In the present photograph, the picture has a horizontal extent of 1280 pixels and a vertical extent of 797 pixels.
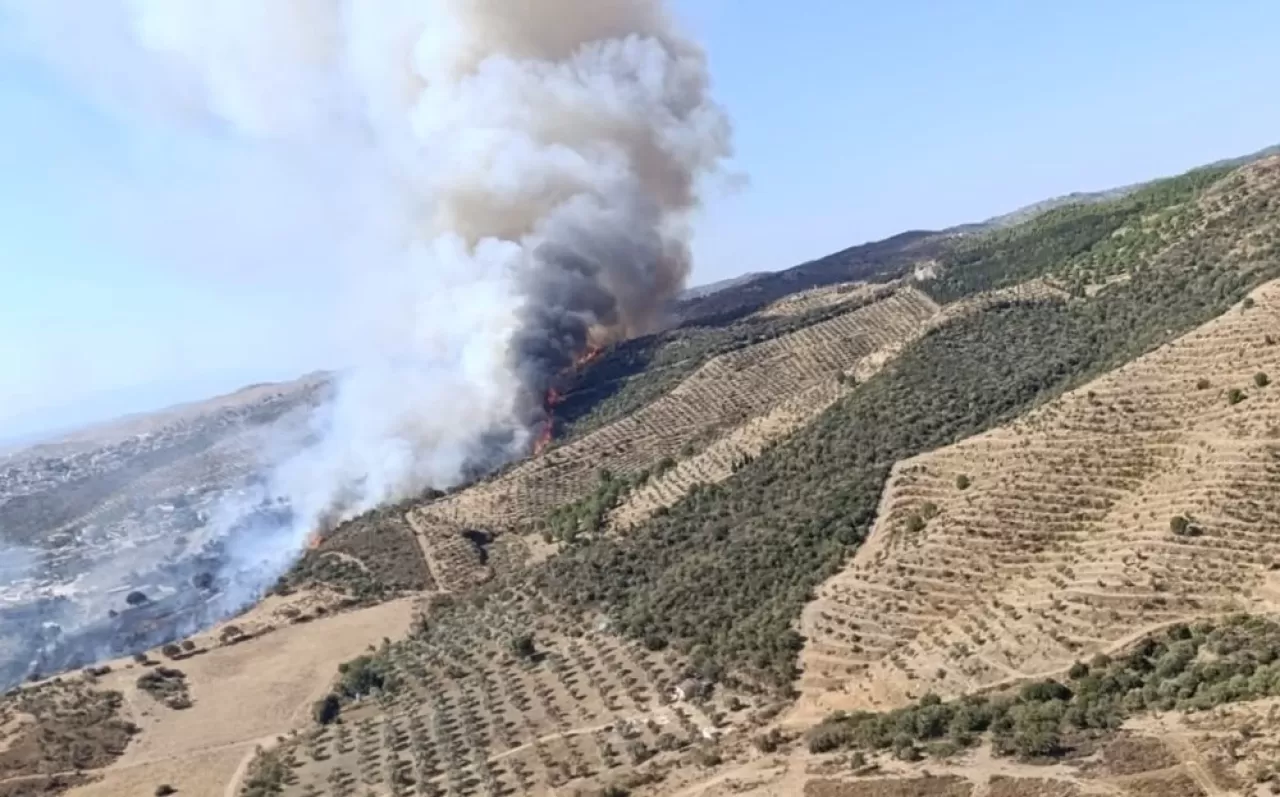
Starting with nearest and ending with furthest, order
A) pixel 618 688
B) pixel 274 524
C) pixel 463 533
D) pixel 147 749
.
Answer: pixel 618 688 < pixel 147 749 < pixel 463 533 < pixel 274 524

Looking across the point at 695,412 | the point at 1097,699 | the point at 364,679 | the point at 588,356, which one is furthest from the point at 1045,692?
the point at 588,356

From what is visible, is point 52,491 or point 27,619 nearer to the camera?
point 27,619

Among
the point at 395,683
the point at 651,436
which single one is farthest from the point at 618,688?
the point at 651,436

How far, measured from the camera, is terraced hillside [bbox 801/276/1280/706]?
102 feet

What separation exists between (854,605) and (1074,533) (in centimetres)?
676

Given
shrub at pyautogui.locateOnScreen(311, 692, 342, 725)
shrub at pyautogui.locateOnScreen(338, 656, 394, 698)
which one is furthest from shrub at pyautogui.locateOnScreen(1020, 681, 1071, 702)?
shrub at pyautogui.locateOnScreen(311, 692, 342, 725)

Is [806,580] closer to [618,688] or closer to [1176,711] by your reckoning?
[618,688]

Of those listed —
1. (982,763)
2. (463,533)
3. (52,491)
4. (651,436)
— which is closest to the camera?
(982,763)

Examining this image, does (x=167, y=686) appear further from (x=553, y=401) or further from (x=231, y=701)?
(x=553, y=401)

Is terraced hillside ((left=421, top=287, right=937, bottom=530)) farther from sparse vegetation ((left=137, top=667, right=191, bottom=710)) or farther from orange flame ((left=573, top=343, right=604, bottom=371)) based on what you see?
sparse vegetation ((left=137, top=667, right=191, bottom=710))

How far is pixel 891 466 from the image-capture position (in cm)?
4541

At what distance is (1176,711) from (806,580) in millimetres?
14989

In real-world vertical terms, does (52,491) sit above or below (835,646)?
above

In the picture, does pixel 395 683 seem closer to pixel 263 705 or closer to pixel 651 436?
pixel 263 705
